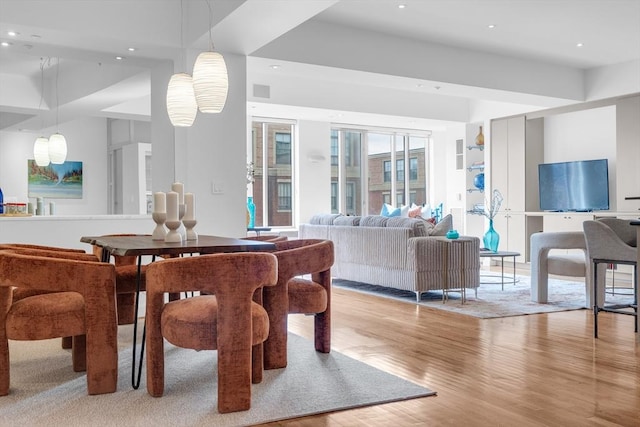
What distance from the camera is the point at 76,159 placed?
17.6 ft

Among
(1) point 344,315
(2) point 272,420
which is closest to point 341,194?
(1) point 344,315

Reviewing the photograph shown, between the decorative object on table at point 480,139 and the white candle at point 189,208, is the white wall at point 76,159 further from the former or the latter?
the decorative object on table at point 480,139

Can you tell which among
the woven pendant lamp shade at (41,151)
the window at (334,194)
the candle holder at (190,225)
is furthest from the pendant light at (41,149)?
the window at (334,194)

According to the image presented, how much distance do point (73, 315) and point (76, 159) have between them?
2.77 metres

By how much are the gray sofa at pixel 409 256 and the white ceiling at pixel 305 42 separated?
1746 mm

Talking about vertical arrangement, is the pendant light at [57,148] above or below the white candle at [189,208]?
above

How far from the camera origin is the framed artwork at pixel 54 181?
5.09 m

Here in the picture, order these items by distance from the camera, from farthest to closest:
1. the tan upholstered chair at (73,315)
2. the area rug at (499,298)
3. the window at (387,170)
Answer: the window at (387,170), the area rug at (499,298), the tan upholstered chair at (73,315)

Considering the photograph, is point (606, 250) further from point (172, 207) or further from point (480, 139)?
point (480, 139)

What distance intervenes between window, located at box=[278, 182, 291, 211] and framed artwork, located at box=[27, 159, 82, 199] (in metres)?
5.10

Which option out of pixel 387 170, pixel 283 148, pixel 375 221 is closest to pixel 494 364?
pixel 375 221

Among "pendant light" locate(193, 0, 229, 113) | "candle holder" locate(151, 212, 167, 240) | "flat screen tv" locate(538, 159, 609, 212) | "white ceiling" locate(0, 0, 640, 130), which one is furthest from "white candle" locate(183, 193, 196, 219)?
"flat screen tv" locate(538, 159, 609, 212)

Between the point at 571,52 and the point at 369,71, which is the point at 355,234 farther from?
the point at 571,52

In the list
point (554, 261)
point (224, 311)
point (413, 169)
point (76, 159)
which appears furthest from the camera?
point (413, 169)
